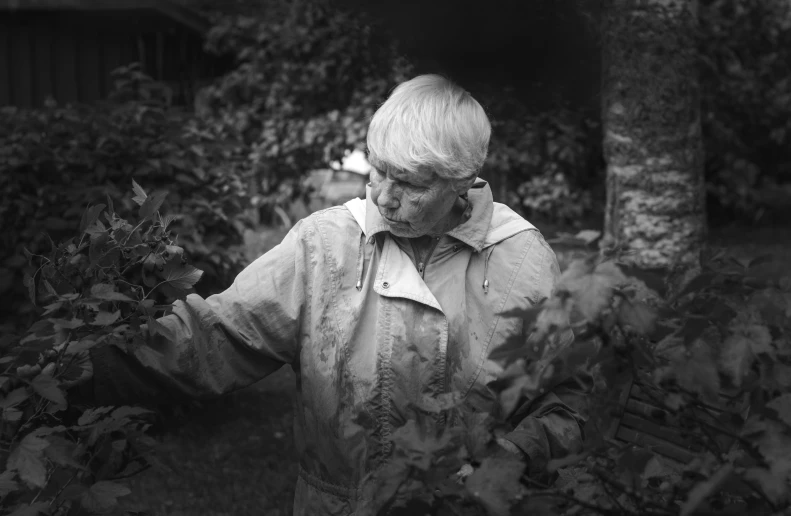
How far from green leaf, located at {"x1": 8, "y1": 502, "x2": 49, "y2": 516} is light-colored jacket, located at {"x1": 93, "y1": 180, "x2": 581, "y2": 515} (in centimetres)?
64

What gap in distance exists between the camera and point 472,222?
247cm

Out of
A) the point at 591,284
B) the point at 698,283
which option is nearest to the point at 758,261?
the point at 698,283

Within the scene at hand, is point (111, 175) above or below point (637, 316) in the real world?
below

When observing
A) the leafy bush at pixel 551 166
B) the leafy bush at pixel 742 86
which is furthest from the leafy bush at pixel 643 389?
the leafy bush at pixel 742 86

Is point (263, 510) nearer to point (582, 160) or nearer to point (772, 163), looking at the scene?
point (582, 160)

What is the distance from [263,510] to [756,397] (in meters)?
3.35

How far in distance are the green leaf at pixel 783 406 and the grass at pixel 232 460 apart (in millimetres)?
2793

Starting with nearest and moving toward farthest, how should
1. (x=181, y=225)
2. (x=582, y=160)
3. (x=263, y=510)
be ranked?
(x=263, y=510) < (x=181, y=225) < (x=582, y=160)

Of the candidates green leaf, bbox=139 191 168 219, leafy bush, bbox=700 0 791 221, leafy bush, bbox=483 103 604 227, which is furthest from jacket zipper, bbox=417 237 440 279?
leafy bush, bbox=700 0 791 221

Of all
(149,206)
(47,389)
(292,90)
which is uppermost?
(149,206)

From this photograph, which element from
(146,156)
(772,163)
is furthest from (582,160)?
(146,156)

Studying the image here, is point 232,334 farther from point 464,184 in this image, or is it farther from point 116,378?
point 464,184

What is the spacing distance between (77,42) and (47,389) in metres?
8.17

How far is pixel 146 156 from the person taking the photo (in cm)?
504
